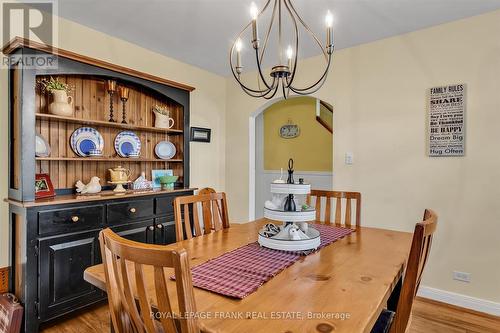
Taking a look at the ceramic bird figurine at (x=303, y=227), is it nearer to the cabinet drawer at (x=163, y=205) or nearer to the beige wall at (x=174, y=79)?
the cabinet drawer at (x=163, y=205)

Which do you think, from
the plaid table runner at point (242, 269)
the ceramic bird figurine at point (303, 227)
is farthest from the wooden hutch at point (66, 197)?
the ceramic bird figurine at point (303, 227)

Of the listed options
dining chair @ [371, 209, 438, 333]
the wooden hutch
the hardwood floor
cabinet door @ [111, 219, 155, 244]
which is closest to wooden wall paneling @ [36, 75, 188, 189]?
the wooden hutch

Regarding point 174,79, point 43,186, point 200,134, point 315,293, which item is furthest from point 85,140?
point 315,293

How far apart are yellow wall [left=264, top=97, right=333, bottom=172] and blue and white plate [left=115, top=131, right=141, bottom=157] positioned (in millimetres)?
Result: 2141

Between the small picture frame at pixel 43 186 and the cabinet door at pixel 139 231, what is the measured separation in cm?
56

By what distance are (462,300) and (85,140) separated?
3.55 metres

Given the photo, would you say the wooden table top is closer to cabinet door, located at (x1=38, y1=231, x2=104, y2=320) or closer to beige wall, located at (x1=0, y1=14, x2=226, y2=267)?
cabinet door, located at (x1=38, y1=231, x2=104, y2=320)

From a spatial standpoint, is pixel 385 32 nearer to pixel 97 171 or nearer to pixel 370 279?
pixel 370 279

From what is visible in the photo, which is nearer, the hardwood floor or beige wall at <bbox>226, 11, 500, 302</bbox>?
the hardwood floor

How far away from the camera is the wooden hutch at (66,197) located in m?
1.97

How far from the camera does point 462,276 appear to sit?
7.98ft

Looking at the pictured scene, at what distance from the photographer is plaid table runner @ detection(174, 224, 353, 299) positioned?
1039 mm

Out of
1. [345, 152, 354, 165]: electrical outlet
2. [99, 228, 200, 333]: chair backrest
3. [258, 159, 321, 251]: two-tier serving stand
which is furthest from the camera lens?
[345, 152, 354, 165]: electrical outlet

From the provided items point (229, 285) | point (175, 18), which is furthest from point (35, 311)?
point (175, 18)
